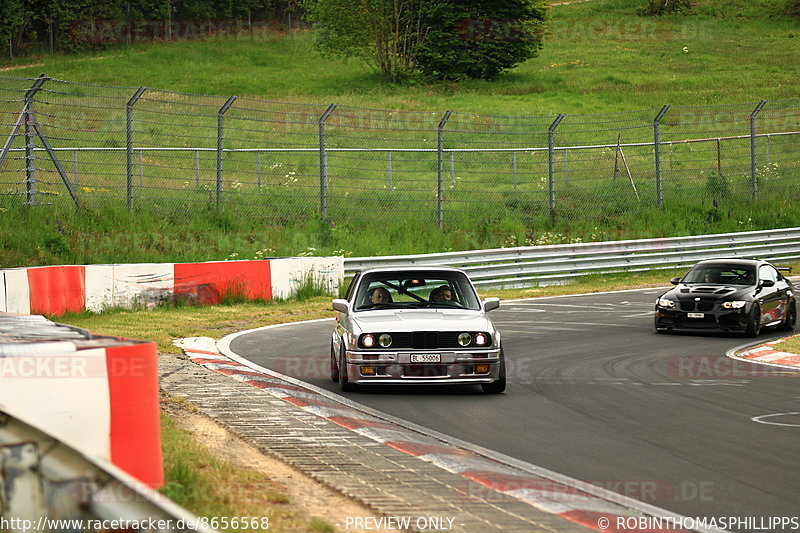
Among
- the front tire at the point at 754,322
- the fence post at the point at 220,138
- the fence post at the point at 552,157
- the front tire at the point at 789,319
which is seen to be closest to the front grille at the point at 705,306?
the front tire at the point at 754,322

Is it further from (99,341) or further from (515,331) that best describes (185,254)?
(99,341)

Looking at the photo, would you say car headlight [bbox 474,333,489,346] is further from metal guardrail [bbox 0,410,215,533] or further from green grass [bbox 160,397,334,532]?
metal guardrail [bbox 0,410,215,533]

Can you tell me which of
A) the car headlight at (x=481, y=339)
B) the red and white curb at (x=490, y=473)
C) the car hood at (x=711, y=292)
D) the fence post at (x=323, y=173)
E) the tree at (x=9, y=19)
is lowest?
the red and white curb at (x=490, y=473)

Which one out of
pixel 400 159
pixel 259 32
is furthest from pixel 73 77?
pixel 400 159

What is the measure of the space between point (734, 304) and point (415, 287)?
22.4ft

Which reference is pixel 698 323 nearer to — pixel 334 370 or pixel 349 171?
pixel 334 370

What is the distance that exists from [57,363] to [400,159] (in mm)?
26272

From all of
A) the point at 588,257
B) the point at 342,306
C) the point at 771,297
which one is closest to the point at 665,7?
the point at 588,257

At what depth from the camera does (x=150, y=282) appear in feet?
64.6

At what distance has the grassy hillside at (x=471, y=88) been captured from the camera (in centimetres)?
2412

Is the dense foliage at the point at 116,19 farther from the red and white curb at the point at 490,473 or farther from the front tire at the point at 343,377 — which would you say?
the red and white curb at the point at 490,473

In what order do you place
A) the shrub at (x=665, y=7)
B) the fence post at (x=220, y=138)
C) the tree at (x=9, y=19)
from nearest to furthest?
the fence post at (x=220, y=138) → the tree at (x=9, y=19) → the shrub at (x=665, y=7)

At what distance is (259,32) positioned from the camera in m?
98.7

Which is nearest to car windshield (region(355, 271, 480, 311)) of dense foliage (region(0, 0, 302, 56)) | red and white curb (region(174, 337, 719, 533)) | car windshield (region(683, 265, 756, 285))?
red and white curb (region(174, 337, 719, 533))
